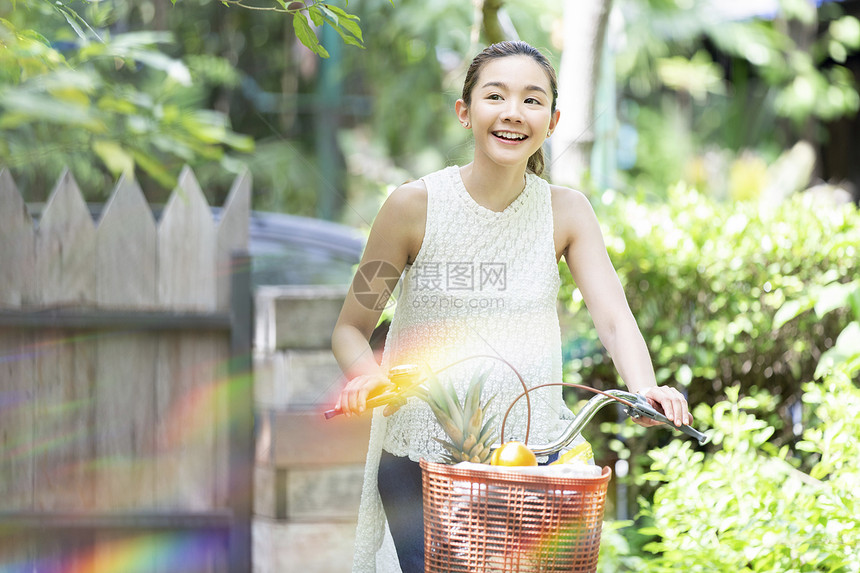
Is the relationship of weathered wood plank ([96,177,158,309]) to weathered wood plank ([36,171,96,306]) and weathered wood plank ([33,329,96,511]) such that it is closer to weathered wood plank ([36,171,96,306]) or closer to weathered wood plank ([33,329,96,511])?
weathered wood plank ([36,171,96,306])

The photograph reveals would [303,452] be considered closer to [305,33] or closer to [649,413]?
[305,33]

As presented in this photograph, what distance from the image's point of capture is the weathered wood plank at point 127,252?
3223mm

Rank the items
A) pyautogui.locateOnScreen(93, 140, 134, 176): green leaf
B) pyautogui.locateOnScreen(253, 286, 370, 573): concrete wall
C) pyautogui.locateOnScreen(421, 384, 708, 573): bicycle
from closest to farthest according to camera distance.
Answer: pyautogui.locateOnScreen(421, 384, 708, 573): bicycle
pyautogui.locateOnScreen(93, 140, 134, 176): green leaf
pyautogui.locateOnScreen(253, 286, 370, 573): concrete wall

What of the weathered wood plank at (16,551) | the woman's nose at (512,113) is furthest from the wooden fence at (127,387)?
the woman's nose at (512,113)

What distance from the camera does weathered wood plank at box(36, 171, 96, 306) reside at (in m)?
3.19

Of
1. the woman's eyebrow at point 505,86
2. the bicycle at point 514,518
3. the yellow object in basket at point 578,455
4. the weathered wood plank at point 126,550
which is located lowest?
the weathered wood plank at point 126,550

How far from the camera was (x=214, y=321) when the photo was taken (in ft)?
10.8

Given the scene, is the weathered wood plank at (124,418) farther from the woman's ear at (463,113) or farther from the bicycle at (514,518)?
the bicycle at (514,518)

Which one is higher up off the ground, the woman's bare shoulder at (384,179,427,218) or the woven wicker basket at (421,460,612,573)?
the woman's bare shoulder at (384,179,427,218)

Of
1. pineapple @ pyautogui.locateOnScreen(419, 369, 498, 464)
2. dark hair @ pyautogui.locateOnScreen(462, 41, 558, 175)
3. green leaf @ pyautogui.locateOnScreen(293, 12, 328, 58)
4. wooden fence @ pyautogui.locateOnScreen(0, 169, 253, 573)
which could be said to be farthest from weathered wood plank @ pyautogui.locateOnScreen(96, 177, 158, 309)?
pineapple @ pyautogui.locateOnScreen(419, 369, 498, 464)

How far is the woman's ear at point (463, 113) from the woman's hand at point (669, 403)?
69 centimetres

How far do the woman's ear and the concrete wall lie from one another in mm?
1646

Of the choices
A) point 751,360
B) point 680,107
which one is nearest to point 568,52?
point 751,360

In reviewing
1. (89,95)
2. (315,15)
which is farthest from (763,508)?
(89,95)
